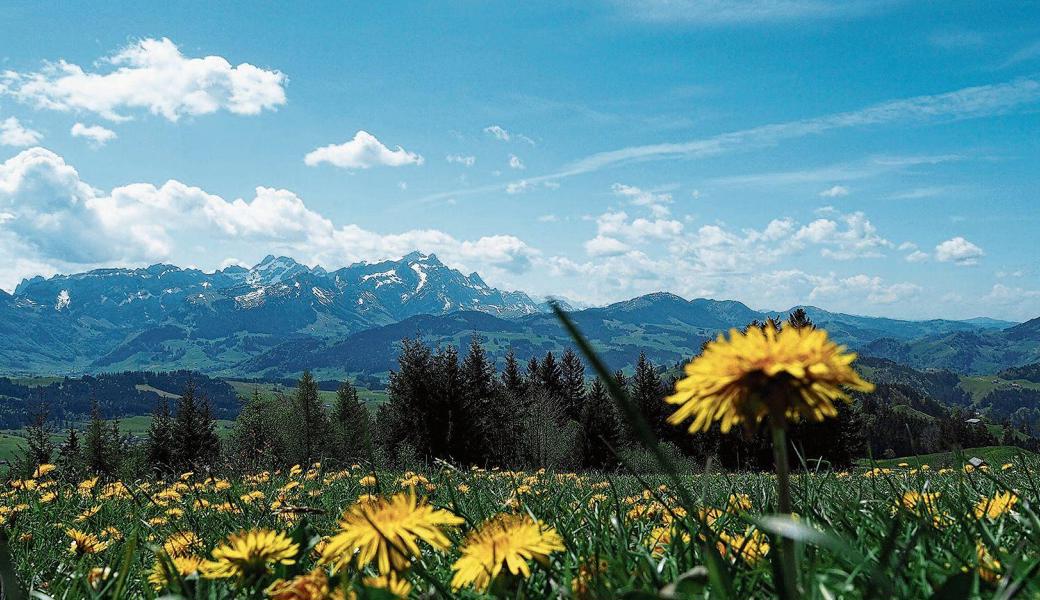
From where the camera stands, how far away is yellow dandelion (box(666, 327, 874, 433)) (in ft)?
4.19

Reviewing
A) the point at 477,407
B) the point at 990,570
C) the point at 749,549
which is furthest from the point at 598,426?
the point at 990,570

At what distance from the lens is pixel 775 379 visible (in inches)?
50.8

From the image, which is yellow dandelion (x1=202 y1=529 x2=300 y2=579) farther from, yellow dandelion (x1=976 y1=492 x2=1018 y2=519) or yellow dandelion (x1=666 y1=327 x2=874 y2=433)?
yellow dandelion (x1=976 y1=492 x2=1018 y2=519)

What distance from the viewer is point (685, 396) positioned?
4.79ft

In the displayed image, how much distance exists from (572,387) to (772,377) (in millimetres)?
112025

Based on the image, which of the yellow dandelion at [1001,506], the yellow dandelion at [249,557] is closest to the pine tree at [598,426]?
the yellow dandelion at [1001,506]

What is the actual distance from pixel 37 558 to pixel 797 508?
443 cm

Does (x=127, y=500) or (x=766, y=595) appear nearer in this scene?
(x=766, y=595)

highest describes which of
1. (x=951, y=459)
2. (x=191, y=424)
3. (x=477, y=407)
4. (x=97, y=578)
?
(x=97, y=578)

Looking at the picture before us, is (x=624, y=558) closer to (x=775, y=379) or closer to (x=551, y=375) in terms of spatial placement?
(x=775, y=379)

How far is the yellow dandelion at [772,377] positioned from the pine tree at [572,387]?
10321 cm

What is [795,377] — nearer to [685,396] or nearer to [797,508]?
[685,396]

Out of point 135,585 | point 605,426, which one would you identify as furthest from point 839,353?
point 605,426

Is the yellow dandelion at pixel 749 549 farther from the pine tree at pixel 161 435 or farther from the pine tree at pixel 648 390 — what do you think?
the pine tree at pixel 161 435
